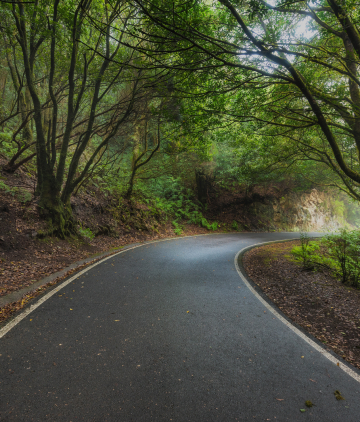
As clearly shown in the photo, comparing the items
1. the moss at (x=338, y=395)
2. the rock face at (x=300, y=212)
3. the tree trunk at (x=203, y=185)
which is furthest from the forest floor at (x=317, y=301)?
the rock face at (x=300, y=212)

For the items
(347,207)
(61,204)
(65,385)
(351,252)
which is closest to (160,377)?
(65,385)

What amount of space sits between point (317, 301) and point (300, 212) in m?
25.3

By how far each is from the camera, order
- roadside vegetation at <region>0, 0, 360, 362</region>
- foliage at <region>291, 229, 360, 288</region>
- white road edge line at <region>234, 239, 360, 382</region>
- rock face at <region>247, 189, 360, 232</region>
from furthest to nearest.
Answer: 1. rock face at <region>247, 189, 360, 232</region>
2. foliage at <region>291, 229, 360, 288</region>
3. roadside vegetation at <region>0, 0, 360, 362</region>
4. white road edge line at <region>234, 239, 360, 382</region>

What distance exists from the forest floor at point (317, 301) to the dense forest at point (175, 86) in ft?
11.3

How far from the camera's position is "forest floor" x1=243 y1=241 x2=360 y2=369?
3.94 metres

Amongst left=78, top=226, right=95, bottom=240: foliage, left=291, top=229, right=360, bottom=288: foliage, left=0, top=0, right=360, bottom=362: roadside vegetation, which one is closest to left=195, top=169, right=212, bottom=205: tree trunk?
left=0, top=0, right=360, bottom=362: roadside vegetation

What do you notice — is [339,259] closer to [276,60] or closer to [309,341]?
[309,341]

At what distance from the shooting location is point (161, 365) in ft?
9.82

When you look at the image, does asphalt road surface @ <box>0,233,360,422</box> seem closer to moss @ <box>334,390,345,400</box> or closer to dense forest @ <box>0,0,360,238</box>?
moss @ <box>334,390,345,400</box>

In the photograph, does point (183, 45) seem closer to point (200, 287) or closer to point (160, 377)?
point (200, 287)

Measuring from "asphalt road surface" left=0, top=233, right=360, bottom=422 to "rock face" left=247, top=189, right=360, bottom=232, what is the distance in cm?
2048

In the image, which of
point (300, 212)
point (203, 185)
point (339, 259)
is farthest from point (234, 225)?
point (339, 259)

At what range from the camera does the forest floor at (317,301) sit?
3939 mm

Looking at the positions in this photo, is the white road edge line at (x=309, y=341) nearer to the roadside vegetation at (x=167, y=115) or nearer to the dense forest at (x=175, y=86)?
the roadside vegetation at (x=167, y=115)
